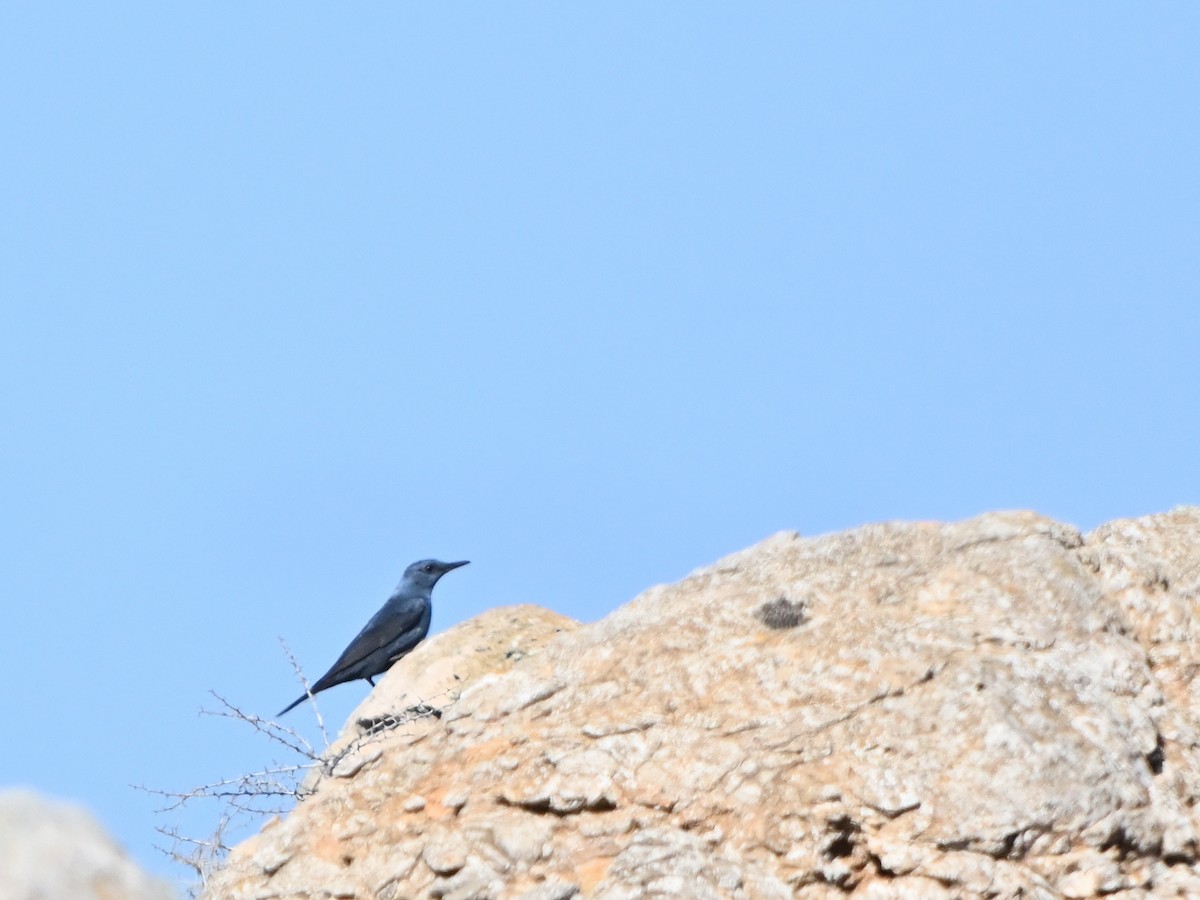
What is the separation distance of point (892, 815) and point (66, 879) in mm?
8610

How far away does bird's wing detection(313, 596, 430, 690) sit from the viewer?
13750 millimetres

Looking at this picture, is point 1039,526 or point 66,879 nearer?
point 1039,526

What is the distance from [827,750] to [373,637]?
6.95 m

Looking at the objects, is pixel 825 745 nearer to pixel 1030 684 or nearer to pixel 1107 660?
pixel 1030 684

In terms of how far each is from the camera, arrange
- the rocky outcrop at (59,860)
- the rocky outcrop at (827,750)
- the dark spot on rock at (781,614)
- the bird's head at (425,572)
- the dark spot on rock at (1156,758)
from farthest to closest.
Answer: the bird's head at (425,572) → the rocky outcrop at (59,860) → the dark spot on rock at (781,614) → the dark spot on rock at (1156,758) → the rocky outcrop at (827,750)

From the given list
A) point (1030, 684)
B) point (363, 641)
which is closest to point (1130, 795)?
point (1030, 684)

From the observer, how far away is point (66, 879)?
12922mm

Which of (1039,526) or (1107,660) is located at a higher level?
(1039,526)

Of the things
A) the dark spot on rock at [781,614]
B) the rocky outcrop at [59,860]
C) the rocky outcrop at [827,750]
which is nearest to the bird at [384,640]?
the rocky outcrop at [59,860]

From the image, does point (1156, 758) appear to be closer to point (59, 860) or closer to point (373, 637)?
point (373, 637)

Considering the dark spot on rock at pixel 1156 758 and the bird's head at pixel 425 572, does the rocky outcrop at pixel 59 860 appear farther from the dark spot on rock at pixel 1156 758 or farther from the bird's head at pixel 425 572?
the dark spot on rock at pixel 1156 758

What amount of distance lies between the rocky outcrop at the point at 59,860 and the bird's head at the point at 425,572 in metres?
3.69

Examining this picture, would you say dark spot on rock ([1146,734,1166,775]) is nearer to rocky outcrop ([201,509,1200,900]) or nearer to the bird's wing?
rocky outcrop ([201,509,1200,900])

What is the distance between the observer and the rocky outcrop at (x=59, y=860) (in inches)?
504
